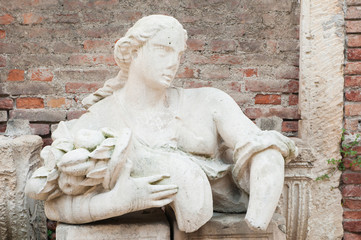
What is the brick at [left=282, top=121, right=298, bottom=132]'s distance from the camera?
10.8 ft

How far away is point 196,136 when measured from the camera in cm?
227

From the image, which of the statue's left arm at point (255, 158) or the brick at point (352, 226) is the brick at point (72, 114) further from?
the brick at point (352, 226)

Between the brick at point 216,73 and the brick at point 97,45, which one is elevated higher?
the brick at point 97,45

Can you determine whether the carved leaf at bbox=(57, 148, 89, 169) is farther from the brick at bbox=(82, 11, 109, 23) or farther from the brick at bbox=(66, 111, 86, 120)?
the brick at bbox=(82, 11, 109, 23)

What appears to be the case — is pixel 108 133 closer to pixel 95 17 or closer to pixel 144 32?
pixel 144 32

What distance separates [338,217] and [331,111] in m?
0.63

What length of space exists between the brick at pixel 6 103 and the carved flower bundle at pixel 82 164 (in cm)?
141

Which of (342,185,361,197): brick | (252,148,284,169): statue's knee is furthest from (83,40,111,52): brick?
(342,185,361,197): brick

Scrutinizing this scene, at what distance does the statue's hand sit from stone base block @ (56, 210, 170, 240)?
139 mm

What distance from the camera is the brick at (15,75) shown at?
3361 millimetres

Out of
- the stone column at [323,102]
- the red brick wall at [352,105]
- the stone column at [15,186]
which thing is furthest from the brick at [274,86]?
the stone column at [15,186]

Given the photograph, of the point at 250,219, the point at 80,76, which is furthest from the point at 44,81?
the point at 250,219

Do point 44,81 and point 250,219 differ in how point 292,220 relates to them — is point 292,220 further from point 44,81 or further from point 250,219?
point 44,81

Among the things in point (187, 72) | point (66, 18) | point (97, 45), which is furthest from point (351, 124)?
point (66, 18)
